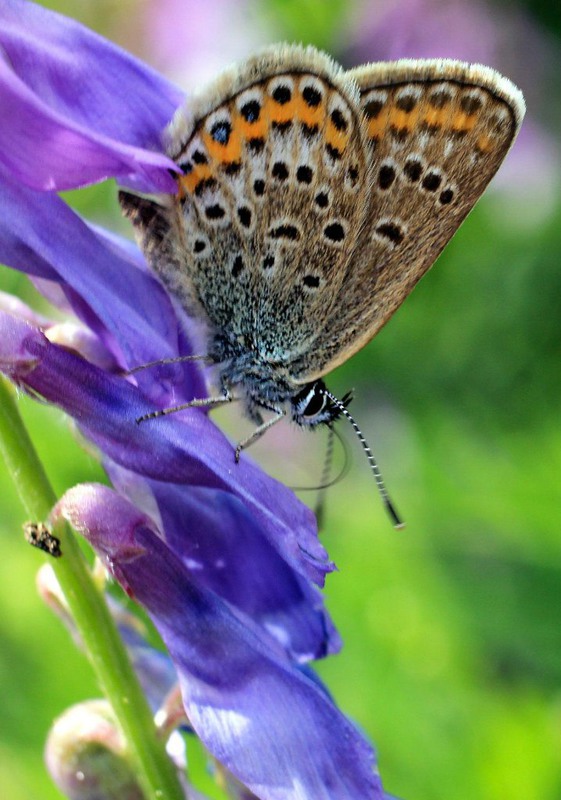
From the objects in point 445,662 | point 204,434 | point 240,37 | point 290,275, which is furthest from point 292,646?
point 240,37

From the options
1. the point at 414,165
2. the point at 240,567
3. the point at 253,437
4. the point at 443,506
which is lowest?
the point at 240,567

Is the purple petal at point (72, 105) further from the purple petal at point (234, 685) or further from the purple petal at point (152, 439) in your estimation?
the purple petal at point (234, 685)

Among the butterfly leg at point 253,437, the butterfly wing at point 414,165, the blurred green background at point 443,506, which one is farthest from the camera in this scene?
the blurred green background at point 443,506

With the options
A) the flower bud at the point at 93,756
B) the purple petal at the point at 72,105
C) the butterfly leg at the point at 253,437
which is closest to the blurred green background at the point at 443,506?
the butterfly leg at the point at 253,437

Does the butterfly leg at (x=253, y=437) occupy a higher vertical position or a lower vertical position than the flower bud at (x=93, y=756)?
higher

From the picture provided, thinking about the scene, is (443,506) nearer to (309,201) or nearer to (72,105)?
(309,201)

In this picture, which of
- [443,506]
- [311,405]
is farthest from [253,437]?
[443,506]
